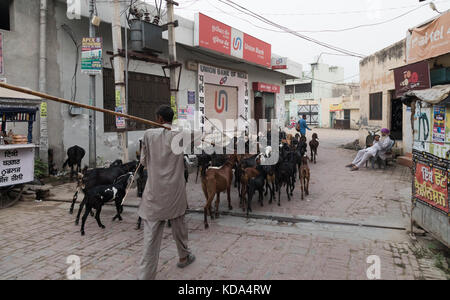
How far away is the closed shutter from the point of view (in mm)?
15260

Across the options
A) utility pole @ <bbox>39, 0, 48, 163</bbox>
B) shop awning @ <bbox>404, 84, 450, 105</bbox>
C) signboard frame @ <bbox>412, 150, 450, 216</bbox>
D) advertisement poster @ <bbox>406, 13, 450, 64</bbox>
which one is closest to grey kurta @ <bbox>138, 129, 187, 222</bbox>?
shop awning @ <bbox>404, 84, 450, 105</bbox>

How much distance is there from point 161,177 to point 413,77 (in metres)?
8.43

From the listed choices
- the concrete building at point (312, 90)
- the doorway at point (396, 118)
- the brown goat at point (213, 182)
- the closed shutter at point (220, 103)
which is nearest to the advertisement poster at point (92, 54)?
the brown goat at point (213, 182)

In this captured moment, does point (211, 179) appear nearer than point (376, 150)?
Yes

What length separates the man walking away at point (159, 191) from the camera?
3.35 meters

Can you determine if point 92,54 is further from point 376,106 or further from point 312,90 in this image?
point 312,90

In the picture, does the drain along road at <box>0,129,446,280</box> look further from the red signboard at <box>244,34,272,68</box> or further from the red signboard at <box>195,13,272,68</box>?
the red signboard at <box>244,34,272,68</box>

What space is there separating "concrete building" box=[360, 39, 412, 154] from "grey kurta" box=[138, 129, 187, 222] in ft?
36.8

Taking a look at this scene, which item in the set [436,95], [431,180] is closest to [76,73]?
[436,95]

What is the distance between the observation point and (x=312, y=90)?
152ft

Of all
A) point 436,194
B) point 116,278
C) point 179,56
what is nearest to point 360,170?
point 436,194

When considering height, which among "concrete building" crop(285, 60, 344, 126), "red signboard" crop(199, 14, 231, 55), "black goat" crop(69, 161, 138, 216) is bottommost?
"black goat" crop(69, 161, 138, 216)

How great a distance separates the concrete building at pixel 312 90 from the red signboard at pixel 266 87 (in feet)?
75.6

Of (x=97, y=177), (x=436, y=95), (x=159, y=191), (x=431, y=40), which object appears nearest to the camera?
(x=159, y=191)
